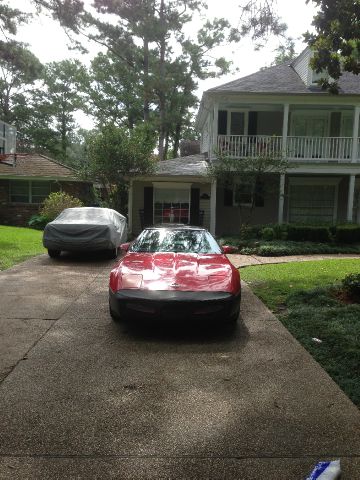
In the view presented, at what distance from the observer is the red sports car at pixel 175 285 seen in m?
5.11

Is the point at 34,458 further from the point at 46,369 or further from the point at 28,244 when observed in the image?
the point at 28,244

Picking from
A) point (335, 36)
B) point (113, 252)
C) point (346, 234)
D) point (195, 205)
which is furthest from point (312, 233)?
point (335, 36)

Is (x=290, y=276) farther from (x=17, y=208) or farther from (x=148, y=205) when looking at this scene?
(x=17, y=208)

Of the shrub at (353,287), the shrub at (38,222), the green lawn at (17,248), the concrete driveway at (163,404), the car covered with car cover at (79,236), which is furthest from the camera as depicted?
the shrub at (38,222)

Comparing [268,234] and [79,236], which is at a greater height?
[79,236]

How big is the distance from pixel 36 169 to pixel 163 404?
23.0m

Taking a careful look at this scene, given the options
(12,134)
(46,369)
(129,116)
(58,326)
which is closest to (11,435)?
(46,369)

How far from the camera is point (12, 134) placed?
22.5 meters

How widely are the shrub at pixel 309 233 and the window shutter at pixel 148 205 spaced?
20.9 ft

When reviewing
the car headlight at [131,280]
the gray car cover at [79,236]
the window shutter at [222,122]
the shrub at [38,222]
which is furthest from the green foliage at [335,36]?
the shrub at [38,222]

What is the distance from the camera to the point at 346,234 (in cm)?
1561

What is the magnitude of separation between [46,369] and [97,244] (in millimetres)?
7188

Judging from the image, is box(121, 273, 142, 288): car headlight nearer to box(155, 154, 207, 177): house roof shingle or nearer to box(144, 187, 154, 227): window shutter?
box(155, 154, 207, 177): house roof shingle

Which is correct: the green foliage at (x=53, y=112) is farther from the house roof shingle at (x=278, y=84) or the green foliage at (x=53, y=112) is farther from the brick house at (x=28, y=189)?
the house roof shingle at (x=278, y=84)
